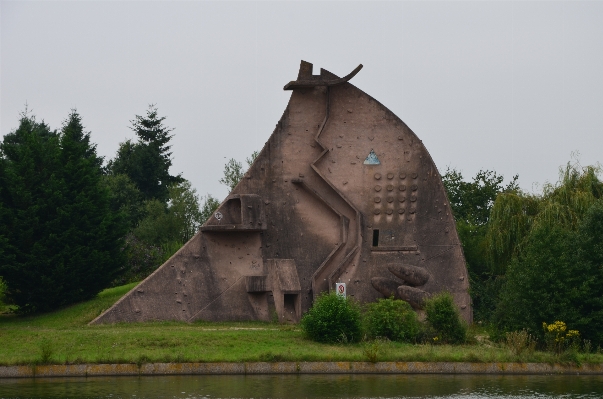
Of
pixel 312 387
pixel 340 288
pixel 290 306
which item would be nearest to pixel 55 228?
pixel 290 306

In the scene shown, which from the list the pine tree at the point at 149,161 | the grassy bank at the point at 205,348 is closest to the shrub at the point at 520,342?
the grassy bank at the point at 205,348

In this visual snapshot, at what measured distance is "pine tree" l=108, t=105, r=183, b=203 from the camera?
207 ft

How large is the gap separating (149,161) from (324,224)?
32037 millimetres

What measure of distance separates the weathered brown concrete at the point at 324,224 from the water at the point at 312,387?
7611 millimetres

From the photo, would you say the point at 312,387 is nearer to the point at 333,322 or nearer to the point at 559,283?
the point at 333,322

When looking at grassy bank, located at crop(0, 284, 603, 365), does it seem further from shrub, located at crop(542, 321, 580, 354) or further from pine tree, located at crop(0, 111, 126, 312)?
pine tree, located at crop(0, 111, 126, 312)

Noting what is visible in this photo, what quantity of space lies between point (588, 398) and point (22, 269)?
744 inches

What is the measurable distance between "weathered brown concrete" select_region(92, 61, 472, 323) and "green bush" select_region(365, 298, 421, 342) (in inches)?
129

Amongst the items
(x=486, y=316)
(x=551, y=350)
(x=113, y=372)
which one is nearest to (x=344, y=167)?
(x=486, y=316)

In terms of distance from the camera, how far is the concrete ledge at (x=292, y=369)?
23.7 metres

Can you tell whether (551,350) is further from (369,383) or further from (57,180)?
(57,180)

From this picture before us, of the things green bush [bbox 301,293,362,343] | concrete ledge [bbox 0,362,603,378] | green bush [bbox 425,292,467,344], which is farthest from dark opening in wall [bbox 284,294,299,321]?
concrete ledge [bbox 0,362,603,378]


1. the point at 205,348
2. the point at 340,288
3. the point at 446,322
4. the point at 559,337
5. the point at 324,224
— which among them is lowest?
the point at 205,348

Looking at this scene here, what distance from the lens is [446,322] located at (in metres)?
27.9
